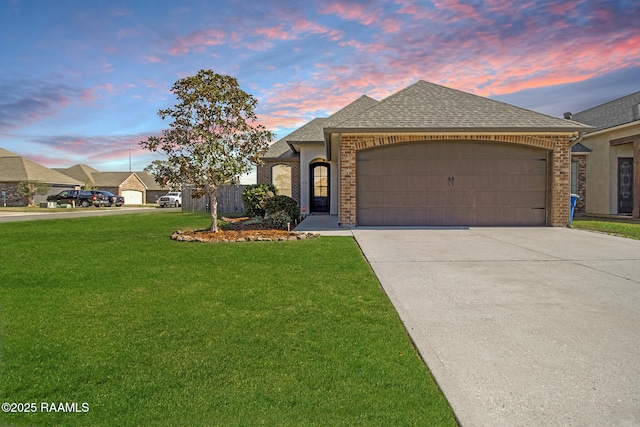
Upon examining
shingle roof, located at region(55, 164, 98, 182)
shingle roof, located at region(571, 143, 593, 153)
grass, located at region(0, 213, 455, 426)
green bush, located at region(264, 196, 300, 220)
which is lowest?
grass, located at region(0, 213, 455, 426)

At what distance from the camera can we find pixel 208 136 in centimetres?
1034

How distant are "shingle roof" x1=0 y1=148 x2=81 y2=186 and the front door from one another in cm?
3696

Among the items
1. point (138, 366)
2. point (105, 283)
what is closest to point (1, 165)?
point (105, 283)

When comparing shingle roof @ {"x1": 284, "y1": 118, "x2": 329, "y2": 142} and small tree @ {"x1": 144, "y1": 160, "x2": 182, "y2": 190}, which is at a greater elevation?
shingle roof @ {"x1": 284, "y1": 118, "x2": 329, "y2": 142}

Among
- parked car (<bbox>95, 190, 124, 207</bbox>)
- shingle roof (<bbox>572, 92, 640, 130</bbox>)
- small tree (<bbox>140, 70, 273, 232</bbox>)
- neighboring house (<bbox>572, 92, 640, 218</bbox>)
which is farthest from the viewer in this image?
parked car (<bbox>95, 190, 124, 207</bbox>)

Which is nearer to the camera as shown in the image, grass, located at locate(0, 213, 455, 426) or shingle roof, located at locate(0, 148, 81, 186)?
grass, located at locate(0, 213, 455, 426)

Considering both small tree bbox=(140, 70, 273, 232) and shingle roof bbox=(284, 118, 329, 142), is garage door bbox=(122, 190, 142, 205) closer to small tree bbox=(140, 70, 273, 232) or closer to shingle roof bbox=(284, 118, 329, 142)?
shingle roof bbox=(284, 118, 329, 142)

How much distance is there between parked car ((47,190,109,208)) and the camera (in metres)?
35.4

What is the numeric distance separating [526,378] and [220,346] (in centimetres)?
→ 241

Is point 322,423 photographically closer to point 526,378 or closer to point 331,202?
point 526,378

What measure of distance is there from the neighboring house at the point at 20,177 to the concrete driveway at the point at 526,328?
46012mm

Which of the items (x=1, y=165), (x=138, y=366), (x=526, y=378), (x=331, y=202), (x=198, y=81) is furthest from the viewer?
(x=1, y=165)

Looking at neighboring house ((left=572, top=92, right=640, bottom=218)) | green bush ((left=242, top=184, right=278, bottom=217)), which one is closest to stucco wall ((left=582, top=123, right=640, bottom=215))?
neighboring house ((left=572, top=92, right=640, bottom=218))

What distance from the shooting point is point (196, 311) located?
404 centimetres
